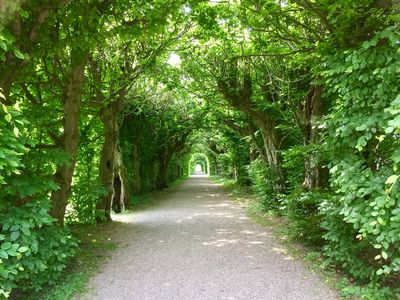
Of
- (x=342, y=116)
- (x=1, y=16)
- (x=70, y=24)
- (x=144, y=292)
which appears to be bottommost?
(x=144, y=292)

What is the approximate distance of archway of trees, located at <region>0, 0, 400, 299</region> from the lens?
4176mm

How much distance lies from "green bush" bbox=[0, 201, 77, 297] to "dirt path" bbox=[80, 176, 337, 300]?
0.76m

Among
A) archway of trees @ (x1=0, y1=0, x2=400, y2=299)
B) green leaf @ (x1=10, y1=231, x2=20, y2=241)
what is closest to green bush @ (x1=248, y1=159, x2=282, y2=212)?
archway of trees @ (x1=0, y1=0, x2=400, y2=299)

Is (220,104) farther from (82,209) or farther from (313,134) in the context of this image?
(82,209)

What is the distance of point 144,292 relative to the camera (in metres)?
5.15

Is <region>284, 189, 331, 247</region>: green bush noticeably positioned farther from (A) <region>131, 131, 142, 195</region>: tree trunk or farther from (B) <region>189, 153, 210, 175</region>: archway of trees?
(B) <region>189, 153, 210, 175</region>: archway of trees

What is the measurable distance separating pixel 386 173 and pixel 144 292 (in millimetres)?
3705

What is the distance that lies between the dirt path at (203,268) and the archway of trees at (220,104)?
0.78 m

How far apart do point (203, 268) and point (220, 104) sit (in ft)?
33.5

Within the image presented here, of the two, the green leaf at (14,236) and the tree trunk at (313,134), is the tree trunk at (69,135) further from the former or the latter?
the tree trunk at (313,134)

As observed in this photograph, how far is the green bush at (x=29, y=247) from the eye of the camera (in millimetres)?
3777

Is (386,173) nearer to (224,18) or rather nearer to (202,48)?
(224,18)

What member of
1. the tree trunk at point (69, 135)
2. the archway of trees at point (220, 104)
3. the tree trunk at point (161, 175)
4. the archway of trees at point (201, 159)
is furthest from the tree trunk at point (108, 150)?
the archway of trees at point (201, 159)

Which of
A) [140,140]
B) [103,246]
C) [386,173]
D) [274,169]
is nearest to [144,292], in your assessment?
[103,246]
